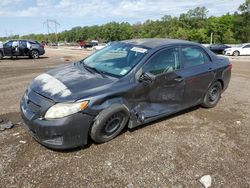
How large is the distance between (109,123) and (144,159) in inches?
29.4

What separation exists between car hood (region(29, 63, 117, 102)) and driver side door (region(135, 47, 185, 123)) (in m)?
0.56

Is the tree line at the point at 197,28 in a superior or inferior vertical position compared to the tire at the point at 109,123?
superior

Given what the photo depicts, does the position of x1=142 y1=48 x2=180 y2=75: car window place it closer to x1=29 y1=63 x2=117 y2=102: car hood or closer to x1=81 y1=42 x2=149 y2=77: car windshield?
x1=81 y1=42 x2=149 y2=77: car windshield

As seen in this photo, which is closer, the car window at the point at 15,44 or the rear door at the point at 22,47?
the car window at the point at 15,44

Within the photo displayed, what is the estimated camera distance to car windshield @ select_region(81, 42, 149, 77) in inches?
167

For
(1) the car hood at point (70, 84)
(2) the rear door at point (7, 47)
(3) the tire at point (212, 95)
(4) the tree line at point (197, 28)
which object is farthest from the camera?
(4) the tree line at point (197, 28)

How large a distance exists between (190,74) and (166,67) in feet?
2.02

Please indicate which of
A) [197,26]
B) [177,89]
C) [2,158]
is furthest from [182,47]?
[197,26]

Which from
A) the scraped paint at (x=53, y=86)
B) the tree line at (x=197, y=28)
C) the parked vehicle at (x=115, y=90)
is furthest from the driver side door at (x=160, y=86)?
the tree line at (x=197, y=28)

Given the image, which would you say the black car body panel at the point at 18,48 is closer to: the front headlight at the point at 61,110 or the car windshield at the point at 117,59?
the car windshield at the point at 117,59

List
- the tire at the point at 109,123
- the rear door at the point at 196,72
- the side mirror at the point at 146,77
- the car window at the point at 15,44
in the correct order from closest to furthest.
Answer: the tire at the point at 109,123, the side mirror at the point at 146,77, the rear door at the point at 196,72, the car window at the point at 15,44

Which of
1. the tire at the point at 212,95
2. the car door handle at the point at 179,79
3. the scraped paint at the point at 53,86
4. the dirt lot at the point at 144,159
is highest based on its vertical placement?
the scraped paint at the point at 53,86

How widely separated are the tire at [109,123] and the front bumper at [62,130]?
0.12 metres

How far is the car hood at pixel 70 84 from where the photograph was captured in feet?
11.6
